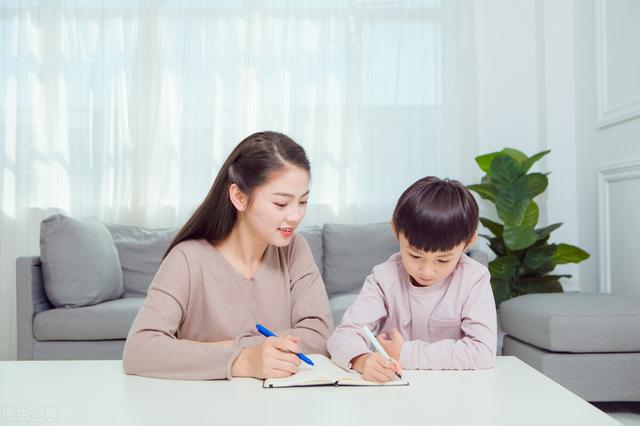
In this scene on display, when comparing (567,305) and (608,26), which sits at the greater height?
(608,26)

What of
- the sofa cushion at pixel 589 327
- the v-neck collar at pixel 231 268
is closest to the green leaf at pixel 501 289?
the sofa cushion at pixel 589 327

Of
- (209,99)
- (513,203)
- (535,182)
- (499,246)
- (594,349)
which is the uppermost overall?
(209,99)

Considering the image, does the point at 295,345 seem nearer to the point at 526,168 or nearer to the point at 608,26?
the point at 526,168

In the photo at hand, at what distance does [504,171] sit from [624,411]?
131 centimetres

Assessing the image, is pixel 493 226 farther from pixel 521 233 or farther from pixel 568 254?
pixel 568 254

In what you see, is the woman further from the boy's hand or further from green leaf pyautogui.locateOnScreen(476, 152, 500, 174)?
green leaf pyautogui.locateOnScreen(476, 152, 500, 174)

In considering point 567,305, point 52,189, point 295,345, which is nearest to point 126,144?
point 52,189

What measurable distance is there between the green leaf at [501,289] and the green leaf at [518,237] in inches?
12.0

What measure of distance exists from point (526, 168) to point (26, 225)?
3028 mm

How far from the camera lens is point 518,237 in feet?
9.89

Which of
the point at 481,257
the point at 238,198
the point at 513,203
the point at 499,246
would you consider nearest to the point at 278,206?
the point at 238,198

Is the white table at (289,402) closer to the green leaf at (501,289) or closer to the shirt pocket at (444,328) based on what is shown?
the shirt pocket at (444,328)

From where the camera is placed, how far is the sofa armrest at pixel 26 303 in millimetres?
2750

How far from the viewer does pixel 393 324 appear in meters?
1.41
